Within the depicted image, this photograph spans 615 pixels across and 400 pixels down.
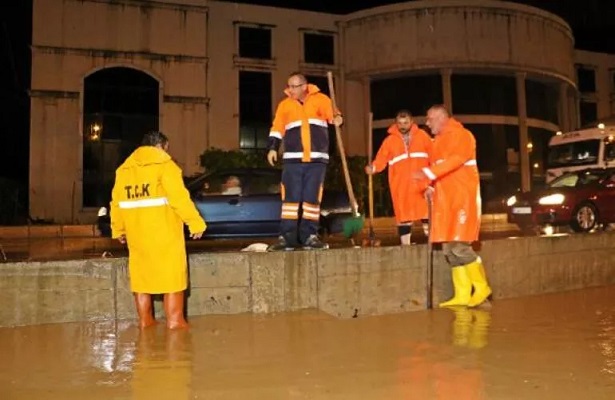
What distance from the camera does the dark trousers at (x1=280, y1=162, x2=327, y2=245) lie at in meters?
6.20

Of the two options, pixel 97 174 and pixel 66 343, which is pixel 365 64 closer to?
pixel 97 174

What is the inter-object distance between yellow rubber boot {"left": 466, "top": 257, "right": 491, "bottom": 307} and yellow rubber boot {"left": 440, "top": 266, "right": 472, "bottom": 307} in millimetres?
49

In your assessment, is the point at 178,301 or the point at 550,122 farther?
the point at 550,122

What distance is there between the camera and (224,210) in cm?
991

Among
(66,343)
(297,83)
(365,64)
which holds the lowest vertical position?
(66,343)

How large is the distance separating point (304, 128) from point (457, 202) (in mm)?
1654

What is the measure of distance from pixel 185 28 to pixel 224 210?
12574mm

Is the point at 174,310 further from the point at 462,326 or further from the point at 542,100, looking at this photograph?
the point at 542,100

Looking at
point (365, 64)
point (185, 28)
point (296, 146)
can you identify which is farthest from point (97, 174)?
point (296, 146)

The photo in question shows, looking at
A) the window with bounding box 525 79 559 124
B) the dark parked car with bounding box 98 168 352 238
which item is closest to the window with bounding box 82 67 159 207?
the dark parked car with bounding box 98 168 352 238

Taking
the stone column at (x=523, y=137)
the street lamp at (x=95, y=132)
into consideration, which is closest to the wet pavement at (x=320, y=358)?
the street lamp at (x=95, y=132)

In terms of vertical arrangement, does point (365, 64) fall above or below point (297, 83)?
above

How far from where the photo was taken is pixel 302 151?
6129mm

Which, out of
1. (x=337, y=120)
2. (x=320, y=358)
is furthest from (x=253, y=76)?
(x=320, y=358)
